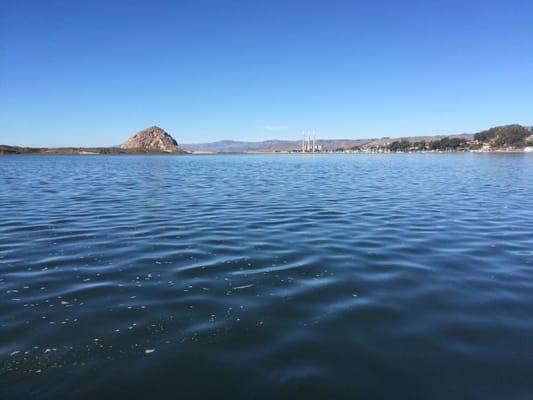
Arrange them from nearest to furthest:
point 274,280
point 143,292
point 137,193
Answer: point 143,292
point 274,280
point 137,193

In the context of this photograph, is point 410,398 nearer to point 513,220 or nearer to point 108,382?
point 108,382

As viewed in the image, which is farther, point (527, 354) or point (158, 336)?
point (158, 336)

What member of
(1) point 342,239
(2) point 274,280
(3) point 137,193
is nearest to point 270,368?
(2) point 274,280

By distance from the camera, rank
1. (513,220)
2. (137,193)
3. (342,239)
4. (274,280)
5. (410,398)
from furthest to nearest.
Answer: (137,193) < (513,220) < (342,239) < (274,280) < (410,398)

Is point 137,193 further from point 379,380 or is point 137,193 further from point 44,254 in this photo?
point 379,380

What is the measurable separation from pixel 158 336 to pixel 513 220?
→ 59.8 feet

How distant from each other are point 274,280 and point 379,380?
171 inches

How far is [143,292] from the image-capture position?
8.76m

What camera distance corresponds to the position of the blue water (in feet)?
17.9

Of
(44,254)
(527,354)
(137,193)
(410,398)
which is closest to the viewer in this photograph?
(410,398)

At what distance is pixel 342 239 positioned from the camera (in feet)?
46.3

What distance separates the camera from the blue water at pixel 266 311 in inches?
215

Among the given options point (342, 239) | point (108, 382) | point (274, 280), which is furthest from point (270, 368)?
point (342, 239)

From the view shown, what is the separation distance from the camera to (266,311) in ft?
25.4
